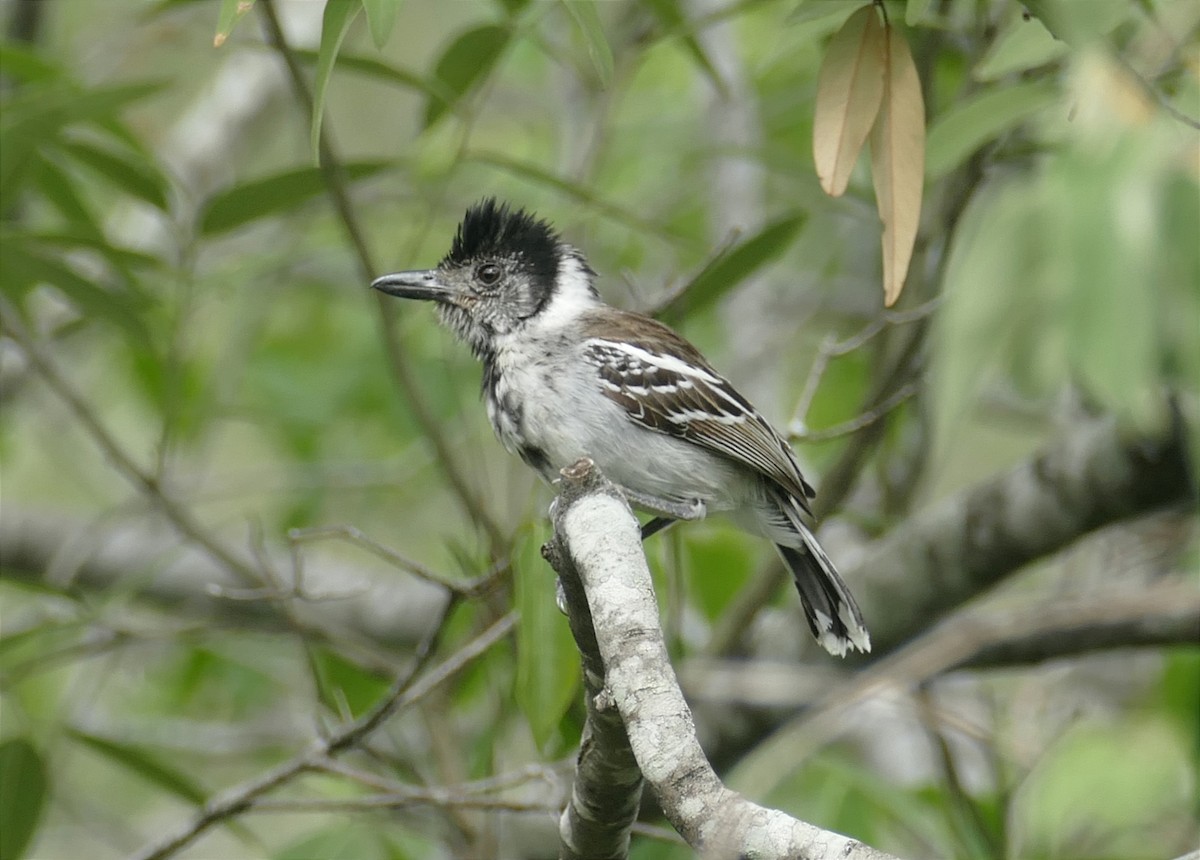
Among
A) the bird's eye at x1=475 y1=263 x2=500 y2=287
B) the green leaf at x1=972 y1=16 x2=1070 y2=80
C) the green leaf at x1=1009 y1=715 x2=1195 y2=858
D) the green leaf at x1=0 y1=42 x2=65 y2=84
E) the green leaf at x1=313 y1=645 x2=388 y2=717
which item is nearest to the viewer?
the green leaf at x1=972 y1=16 x2=1070 y2=80

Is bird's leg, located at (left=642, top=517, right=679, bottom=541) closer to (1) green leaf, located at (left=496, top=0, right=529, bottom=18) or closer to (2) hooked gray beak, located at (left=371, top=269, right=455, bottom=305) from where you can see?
(2) hooked gray beak, located at (left=371, top=269, right=455, bottom=305)

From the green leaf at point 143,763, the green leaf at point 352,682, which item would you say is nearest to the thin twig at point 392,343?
the green leaf at point 352,682

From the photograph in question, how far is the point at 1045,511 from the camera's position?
12.6 feet

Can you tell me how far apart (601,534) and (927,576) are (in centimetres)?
216

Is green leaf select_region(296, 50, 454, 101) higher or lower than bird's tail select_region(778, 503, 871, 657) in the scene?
higher

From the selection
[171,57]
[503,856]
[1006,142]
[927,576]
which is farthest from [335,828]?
[171,57]

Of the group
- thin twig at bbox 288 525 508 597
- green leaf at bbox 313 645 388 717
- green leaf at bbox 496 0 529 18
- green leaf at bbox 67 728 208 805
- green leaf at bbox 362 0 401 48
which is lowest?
green leaf at bbox 313 645 388 717

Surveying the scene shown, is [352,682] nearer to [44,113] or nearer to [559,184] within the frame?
[559,184]

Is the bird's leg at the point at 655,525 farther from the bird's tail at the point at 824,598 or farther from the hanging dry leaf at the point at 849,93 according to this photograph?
the hanging dry leaf at the point at 849,93

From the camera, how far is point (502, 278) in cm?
427

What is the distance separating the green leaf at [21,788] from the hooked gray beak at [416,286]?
148 cm

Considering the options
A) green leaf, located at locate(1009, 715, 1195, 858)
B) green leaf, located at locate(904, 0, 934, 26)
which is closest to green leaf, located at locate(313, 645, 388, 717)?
green leaf, located at locate(1009, 715, 1195, 858)

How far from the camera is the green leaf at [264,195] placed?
4.02 m

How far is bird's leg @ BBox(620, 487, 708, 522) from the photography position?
3609 mm
